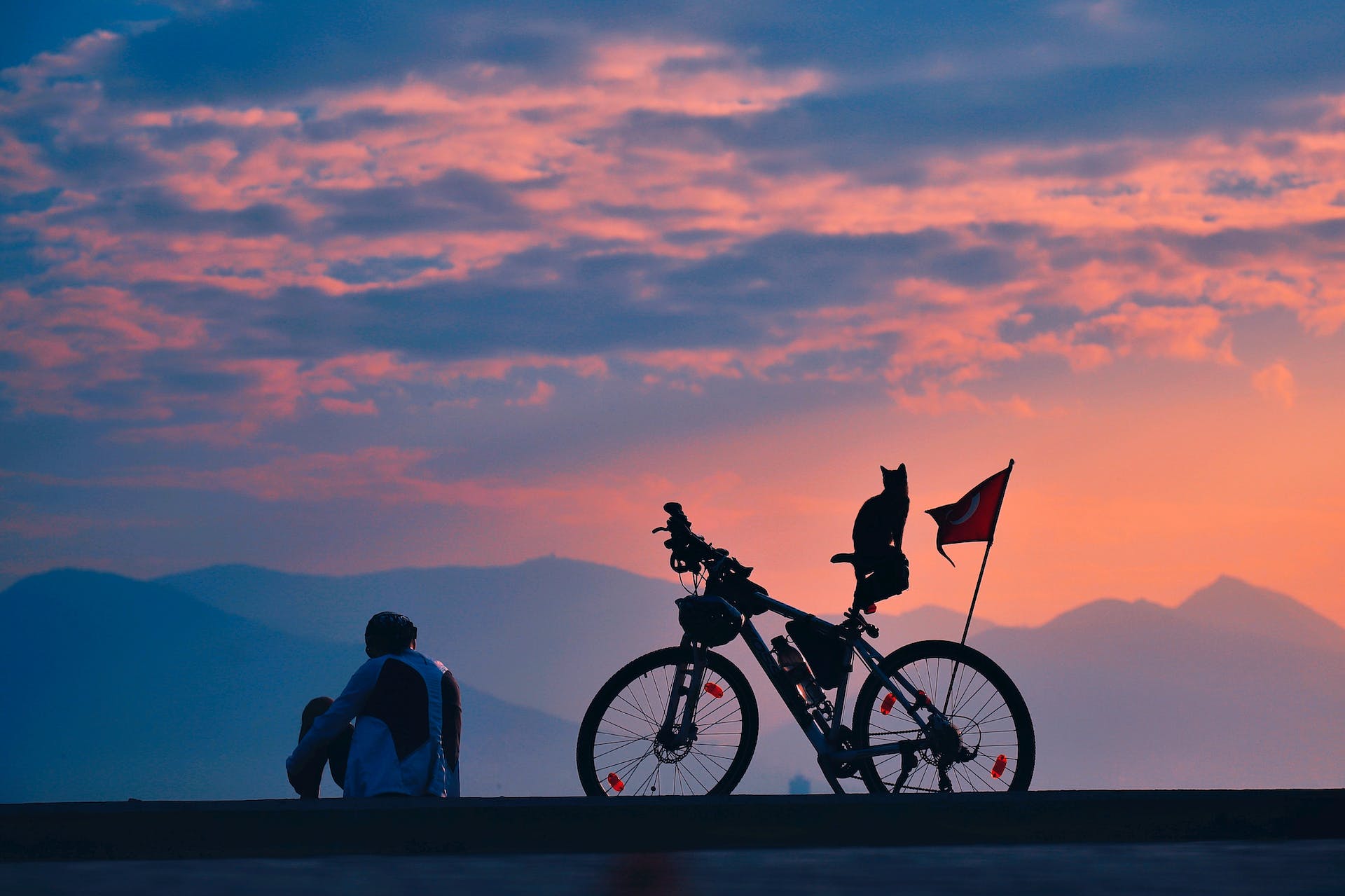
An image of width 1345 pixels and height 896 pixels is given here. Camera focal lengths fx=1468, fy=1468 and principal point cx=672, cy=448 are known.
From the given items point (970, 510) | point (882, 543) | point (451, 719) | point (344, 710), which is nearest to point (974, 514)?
point (970, 510)

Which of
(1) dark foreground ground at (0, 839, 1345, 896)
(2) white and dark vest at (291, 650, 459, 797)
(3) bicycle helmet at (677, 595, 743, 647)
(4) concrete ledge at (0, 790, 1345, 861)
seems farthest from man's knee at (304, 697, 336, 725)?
(1) dark foreground ground at (0, 839, 1345, 896)

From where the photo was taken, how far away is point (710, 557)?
752 cm

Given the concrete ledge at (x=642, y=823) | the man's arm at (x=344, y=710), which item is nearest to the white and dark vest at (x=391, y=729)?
the man's arm at (x=344, y=710)

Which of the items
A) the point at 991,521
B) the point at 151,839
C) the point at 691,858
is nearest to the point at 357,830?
the point at 151,839

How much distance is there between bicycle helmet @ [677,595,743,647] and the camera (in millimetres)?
7297

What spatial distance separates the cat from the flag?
484 millimetres

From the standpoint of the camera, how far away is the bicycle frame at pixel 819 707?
7.22 meters

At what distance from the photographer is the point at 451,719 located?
702cm

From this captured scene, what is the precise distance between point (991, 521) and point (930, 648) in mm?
929

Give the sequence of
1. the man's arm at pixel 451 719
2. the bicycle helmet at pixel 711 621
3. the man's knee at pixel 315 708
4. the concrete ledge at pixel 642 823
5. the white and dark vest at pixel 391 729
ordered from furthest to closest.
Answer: the man's knee at pixel 315 708 → the bicycle helmet at pixel 711 621 → the man's arm at pixel 451 719 → the white and dark vest at pixel 391 729 → the concrete ledge at pixel 642 823

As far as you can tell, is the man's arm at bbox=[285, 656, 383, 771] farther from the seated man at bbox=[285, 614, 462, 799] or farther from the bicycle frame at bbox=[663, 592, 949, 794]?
the bicycle frame at bbox=[663, 592, 949, 794]

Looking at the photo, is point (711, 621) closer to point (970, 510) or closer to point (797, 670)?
point (797, 670)

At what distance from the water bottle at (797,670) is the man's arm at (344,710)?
77.5 inches

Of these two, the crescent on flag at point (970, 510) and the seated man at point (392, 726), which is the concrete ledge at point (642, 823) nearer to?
the seated man at point (392, 726)
